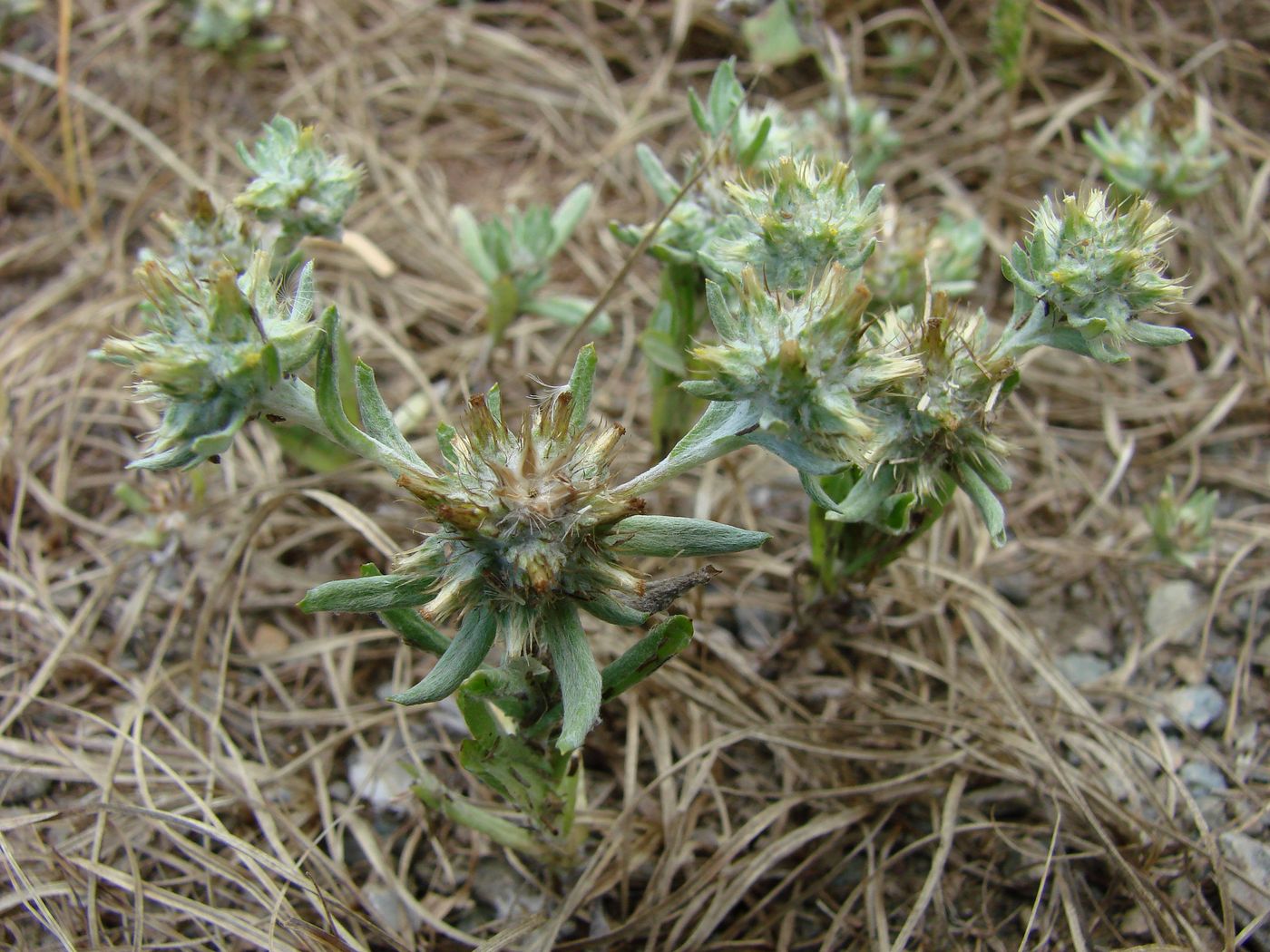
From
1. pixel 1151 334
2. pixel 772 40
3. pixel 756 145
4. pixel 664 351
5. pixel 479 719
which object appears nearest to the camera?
pixel 479 719

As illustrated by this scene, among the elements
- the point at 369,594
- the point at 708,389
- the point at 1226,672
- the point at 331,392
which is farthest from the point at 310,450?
the point at 1226,672

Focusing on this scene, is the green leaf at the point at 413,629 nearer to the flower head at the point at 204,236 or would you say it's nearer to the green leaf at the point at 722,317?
the green leaf at the point at 722,317

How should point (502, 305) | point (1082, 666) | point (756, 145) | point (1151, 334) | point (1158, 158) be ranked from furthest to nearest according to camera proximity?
1. point (1158, 158)
2. point (502, 305)
3. point (1082, 666)
4. point (756, 145)
5. point (1151, 334)

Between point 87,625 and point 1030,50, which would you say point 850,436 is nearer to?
point 87,625

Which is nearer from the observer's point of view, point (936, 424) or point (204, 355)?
point (204, 355)

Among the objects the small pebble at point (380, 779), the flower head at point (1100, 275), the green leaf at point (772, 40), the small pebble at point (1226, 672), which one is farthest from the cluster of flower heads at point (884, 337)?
the green leaf at point (772, 40)

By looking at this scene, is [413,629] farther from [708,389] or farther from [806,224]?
[806,224]
